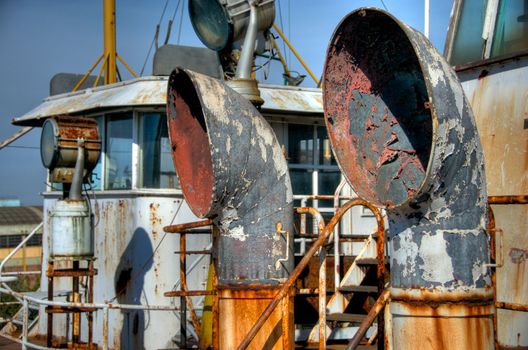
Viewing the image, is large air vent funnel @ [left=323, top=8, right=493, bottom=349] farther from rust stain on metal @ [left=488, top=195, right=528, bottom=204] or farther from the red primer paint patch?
the red primer paint patch

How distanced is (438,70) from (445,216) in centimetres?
83

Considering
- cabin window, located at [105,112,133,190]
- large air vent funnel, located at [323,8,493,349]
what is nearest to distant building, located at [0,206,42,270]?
cabin window, located at [105,112,133,190]

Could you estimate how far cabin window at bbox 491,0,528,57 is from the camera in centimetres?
615

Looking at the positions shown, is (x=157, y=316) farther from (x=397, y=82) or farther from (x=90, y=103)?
(x=397, y=82)

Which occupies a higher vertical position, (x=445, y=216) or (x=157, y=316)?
(x=445, y=216)

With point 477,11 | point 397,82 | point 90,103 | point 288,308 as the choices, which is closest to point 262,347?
point 288,308

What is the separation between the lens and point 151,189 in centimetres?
1115

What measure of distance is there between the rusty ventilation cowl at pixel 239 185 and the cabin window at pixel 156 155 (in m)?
4.86

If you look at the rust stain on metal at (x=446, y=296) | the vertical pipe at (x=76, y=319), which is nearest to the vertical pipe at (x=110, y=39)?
the vertical pipe at (x=76, y=319)

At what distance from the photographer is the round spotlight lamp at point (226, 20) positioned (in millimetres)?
8227

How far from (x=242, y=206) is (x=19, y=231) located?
34.8 meters

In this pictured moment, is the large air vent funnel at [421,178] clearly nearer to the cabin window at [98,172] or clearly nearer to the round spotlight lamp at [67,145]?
the round spotlight lamp at [67,145]

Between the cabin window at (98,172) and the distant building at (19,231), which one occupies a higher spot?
the cabin window at (98,172)

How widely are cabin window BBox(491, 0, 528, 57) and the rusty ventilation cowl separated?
1.92 metres
